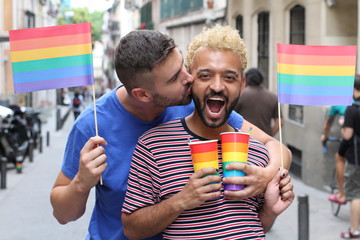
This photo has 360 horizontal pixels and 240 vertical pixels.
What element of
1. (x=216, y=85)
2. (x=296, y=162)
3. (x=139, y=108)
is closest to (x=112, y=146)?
(x=139, y=108)

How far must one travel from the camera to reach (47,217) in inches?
351

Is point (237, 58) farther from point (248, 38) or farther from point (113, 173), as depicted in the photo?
point (248, 38)

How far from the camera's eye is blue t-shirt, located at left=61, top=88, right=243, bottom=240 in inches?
113

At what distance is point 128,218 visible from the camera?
2580 millimetres

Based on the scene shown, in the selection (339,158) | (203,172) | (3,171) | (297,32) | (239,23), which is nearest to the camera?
(203,172)

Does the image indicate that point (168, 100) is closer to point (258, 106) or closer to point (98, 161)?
point (98, 161)

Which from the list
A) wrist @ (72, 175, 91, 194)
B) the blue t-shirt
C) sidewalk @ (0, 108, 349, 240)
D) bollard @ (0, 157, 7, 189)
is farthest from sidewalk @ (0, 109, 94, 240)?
wrist @ (72, 175, 91, 194)

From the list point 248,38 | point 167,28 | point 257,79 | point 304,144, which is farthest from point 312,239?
point 167,28

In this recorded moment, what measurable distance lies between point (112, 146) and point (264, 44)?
13.2 meters

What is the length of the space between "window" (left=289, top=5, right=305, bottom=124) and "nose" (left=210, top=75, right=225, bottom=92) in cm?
995

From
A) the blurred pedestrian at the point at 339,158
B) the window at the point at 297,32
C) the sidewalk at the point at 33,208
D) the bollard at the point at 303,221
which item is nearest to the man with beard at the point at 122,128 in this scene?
the bollard at the point at 303,221

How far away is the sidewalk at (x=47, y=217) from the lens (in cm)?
791

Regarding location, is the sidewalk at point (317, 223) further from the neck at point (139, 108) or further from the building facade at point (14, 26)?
the building facade at point (14, 26)

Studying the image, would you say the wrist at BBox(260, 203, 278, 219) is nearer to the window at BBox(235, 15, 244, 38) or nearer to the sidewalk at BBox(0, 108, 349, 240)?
the sidewalk at BBox(0, 108, 349, 240)
